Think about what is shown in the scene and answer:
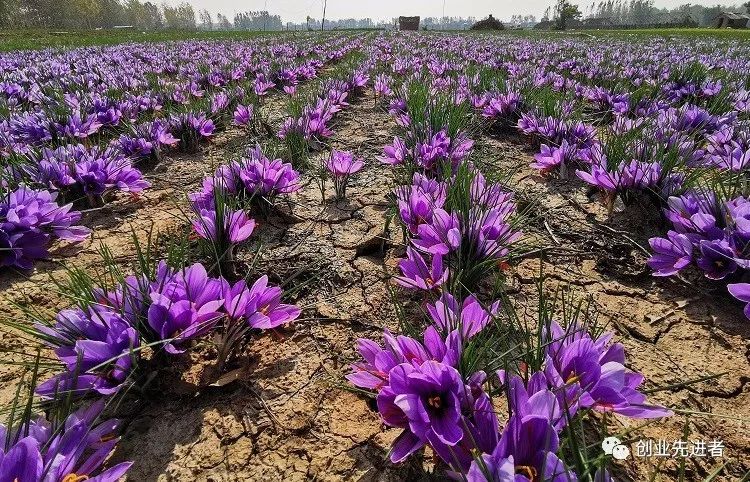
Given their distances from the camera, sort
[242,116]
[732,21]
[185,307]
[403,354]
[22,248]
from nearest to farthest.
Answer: [403,354], [185,307], [22,248], [242,116], [732,21]

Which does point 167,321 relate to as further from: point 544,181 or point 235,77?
point 235,77

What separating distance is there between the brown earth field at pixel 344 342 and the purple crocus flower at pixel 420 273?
0.19 m

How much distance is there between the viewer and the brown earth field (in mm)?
1082

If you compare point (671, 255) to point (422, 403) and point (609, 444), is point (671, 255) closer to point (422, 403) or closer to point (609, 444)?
point (609, 444)

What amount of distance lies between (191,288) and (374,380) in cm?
61

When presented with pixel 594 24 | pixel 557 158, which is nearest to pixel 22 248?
pixel 557 158

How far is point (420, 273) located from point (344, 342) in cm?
36

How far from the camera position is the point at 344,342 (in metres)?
1.47

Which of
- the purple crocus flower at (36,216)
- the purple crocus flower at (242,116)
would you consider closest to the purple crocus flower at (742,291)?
the purple crocus flower at (36,216)

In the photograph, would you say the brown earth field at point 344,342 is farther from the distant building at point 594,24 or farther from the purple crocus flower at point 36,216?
the distant building at point 594,24

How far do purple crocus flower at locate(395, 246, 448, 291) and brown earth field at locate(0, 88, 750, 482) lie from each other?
188 mm

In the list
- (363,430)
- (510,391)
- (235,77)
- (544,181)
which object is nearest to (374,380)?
(363,430)

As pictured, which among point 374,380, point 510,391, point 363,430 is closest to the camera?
point 510,391

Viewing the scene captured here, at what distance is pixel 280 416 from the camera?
47.5 inches
